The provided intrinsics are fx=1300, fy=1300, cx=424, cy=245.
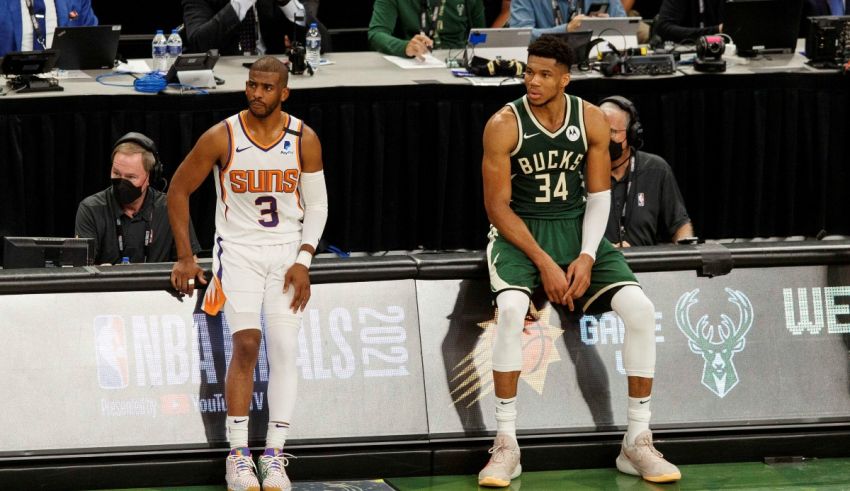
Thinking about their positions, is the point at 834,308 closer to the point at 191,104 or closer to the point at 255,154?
the point at 255,154

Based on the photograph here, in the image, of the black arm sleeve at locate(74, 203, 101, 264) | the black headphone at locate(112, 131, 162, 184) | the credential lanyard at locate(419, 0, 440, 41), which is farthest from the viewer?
the credential lanyard at locate(419, 0, 440, 41)

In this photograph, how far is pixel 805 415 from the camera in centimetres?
512

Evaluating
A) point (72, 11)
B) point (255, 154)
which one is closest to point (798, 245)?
point (255, 154)

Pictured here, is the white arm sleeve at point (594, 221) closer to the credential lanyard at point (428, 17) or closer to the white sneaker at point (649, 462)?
the white sneaker at point (649, 462)

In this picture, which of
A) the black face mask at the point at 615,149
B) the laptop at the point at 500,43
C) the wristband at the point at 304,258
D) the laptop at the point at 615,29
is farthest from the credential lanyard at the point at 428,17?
the wristband at the point at 304,258

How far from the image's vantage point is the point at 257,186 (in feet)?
16.1

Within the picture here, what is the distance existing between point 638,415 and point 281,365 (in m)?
1.34

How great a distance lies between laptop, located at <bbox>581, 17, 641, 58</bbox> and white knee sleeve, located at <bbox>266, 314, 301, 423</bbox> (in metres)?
4.69

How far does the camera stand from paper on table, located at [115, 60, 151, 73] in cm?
843

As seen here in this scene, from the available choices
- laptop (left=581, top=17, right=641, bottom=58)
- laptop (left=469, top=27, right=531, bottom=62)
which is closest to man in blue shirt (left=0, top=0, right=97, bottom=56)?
laptop (left=469, top=27, right=531, bottom=62)

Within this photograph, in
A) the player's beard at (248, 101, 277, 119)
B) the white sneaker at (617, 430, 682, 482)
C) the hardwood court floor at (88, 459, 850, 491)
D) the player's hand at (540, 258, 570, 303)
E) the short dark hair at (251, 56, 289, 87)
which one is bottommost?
the hardwood court floor at (88, 459, 850, 491)

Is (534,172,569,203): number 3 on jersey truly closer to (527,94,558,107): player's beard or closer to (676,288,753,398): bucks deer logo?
(527,94,558,107): player's beard

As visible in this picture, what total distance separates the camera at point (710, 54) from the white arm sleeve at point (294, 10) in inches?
110

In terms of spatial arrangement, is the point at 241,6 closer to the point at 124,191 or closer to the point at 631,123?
the point at 124,191
